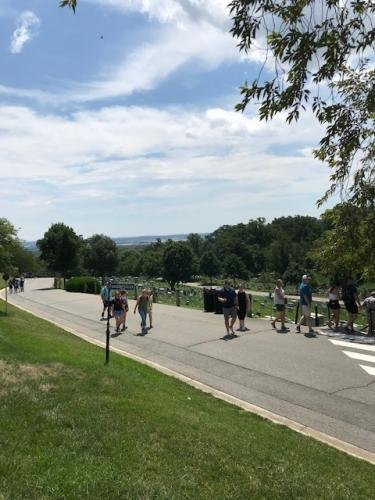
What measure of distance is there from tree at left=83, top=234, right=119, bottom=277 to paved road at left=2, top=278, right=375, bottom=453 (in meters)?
51.5

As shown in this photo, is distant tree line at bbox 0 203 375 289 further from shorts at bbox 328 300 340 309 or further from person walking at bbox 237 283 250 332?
person walking at bbox 237 283 250 332

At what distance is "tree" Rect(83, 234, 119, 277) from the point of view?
69125 millimetres

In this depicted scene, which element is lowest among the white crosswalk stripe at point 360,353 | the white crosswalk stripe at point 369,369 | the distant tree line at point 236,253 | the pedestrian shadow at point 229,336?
the white crosswalk stripe at point 369,369

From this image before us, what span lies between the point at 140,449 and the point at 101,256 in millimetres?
65228

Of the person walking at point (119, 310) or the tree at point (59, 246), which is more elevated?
the tree at point (59, 246)

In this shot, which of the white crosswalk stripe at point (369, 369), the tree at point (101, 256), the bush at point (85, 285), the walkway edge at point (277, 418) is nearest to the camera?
the walkway edge at point (277, 418)

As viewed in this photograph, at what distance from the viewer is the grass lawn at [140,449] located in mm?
4488

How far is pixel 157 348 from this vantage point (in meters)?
13.9

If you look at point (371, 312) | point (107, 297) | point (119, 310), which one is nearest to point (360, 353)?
point (371, 312)

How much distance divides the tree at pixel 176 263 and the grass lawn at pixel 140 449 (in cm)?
7386

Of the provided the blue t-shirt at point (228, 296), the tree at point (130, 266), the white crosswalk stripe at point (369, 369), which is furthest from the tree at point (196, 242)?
the white crosswalk stripe at point (369, 369)

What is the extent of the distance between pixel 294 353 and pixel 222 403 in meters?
4.60

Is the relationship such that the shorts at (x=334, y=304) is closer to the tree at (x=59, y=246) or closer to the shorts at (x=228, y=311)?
the shorts at (x=228, y=311)

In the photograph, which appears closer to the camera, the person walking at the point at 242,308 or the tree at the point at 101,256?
the person walking at the point at 242,308
